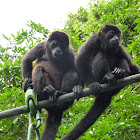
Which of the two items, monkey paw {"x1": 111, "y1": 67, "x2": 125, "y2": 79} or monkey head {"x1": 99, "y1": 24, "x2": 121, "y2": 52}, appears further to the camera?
monkey head {"x1": 99, "y1": 24, "x2": 121, "y2": 52}

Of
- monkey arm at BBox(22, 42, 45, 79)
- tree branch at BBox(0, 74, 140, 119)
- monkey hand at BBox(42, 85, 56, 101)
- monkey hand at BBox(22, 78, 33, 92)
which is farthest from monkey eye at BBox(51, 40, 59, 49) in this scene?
tree branch at BBox(0, 74, 140, 119)

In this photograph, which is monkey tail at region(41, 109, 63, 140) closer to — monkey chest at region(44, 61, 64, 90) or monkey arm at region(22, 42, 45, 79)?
monkey chest at region(44, 61, 64, 90)

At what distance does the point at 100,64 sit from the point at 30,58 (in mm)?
1424

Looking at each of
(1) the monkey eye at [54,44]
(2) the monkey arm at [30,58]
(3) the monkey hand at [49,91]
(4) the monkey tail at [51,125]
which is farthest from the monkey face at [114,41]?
(4) the monkey tail at [51,125]

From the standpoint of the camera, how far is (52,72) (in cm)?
422

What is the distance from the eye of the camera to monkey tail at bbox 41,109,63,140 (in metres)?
3.58

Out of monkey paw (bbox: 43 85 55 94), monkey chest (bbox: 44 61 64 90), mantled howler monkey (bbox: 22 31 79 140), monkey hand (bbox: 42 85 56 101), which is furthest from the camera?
monkey chest (bbox: 44 61 64 90)

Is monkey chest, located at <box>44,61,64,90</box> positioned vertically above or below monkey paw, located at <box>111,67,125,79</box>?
above

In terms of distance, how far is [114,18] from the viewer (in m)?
7.68

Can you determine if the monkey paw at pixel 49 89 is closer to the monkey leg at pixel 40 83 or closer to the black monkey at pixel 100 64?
the monkey leg at pixel 40 83

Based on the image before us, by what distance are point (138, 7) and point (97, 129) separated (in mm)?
5793

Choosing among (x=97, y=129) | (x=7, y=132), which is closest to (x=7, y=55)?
(x=7, y=132)

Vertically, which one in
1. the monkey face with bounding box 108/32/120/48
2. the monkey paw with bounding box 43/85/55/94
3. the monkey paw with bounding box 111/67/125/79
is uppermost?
the monkey face with bounding box 108/32/120/48

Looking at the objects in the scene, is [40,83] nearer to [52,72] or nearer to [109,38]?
[52,72]
